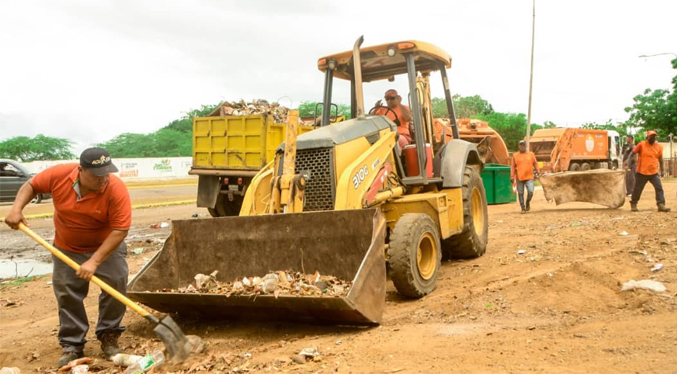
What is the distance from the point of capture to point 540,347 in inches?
147

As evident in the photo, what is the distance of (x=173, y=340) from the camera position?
4.21m

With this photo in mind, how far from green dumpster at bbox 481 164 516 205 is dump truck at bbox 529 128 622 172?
11194 mm

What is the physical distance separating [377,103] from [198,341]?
12.0 feet

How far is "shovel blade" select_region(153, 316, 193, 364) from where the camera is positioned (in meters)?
4.20

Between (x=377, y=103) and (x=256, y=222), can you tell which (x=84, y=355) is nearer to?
(x=256, y=222)

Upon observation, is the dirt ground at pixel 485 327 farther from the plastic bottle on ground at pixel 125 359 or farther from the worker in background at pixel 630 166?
the worker in background at pixel 630 166

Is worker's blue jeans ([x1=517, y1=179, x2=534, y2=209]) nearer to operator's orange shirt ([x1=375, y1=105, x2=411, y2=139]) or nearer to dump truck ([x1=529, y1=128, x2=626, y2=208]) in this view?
dump truck ([x1=529, y1=128, x2=626, y2=208])

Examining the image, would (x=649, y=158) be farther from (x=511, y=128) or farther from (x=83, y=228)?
(x=511, y=128)

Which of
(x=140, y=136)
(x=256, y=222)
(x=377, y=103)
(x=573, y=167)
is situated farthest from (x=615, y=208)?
(x=140, y=136)

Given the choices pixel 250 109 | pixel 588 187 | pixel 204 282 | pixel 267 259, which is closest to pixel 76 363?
pixel 204 282

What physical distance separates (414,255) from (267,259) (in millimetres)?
1279

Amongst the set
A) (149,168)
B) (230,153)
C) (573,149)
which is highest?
(573,149)

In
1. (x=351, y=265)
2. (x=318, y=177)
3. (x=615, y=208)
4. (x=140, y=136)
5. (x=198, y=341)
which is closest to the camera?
(x=198, y=341)

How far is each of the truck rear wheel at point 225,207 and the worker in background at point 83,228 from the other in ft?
24.0
